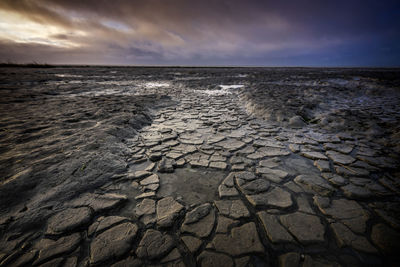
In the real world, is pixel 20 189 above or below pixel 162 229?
above

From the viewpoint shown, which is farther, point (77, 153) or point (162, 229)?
point (77, 153)

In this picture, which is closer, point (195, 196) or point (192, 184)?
point (195, 196)

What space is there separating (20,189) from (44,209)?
1.57 ft

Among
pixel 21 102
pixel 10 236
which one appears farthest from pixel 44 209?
pixel 21 102

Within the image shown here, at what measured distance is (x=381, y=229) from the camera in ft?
4.51

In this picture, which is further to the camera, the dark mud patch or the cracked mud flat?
the dark mud patch

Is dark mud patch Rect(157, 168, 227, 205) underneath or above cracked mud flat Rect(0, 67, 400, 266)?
underneath

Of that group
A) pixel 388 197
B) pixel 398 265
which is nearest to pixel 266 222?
pixel 398 265

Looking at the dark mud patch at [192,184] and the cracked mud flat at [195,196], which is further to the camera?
the dark mud patch at [192,184]

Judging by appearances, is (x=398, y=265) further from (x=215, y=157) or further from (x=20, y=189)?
(x=20, y=189)

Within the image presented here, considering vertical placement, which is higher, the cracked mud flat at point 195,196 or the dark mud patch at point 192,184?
the cracked mud flat at point 195,196

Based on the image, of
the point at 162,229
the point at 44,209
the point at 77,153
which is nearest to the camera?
the point at 162,229

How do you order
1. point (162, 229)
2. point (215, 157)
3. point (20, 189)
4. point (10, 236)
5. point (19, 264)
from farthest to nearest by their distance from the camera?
point (215, 157) → point (20, 189) → point (162, 229) → point (10, 236) → point (19, 264)

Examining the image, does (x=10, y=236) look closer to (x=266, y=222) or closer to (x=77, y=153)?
(x=77, y=153)
